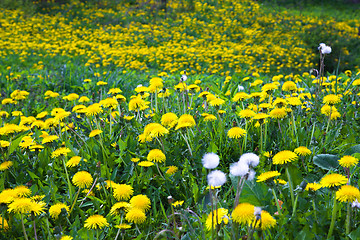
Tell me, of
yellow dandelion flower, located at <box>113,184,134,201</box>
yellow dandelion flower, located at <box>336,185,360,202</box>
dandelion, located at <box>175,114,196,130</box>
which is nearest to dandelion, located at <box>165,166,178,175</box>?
dandelion, located at <box>175,114,196,130</box>

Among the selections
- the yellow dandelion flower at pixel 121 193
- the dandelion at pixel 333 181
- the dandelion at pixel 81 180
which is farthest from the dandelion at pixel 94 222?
the dandelion at pixel 333 181

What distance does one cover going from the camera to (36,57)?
747 cm

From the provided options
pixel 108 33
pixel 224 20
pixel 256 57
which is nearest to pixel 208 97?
pixel 256 57

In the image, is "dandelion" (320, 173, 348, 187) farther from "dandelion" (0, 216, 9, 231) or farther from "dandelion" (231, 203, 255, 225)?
"dandelion" (0, 216, 9, 231)

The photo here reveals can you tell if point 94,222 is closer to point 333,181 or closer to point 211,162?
point 211,162

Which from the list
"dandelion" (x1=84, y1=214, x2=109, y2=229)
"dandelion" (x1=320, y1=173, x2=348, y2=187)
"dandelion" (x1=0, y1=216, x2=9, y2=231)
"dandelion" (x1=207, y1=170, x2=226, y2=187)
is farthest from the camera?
"dandelion" (x1=0, y1=216, x2=9, y2=231)

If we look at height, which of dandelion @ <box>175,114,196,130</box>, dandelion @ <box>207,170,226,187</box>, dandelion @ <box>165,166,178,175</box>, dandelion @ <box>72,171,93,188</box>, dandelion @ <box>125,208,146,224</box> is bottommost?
dandelion @ <box>165,166,178,175</box>

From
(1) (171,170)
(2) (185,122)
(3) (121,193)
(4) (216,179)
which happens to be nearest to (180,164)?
(1) (171,170)

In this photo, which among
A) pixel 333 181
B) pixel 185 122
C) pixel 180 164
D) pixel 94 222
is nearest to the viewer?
pixel 333 181

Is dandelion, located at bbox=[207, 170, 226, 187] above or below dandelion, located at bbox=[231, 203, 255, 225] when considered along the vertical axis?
above

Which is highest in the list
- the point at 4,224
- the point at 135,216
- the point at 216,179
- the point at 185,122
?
the point at 216,179

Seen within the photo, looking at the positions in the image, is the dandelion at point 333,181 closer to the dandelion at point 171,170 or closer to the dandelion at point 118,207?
the dandelion at point 118,207

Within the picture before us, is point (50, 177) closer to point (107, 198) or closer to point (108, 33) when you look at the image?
point (107, 198)

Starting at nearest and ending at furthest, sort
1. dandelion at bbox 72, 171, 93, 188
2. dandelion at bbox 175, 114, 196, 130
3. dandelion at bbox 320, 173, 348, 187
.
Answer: dandelion at bbox 320, 173, 348, 187, dandelion at bbox 72, 171, 93, 188, dandelion at bbox 175, 114, 196, 130
